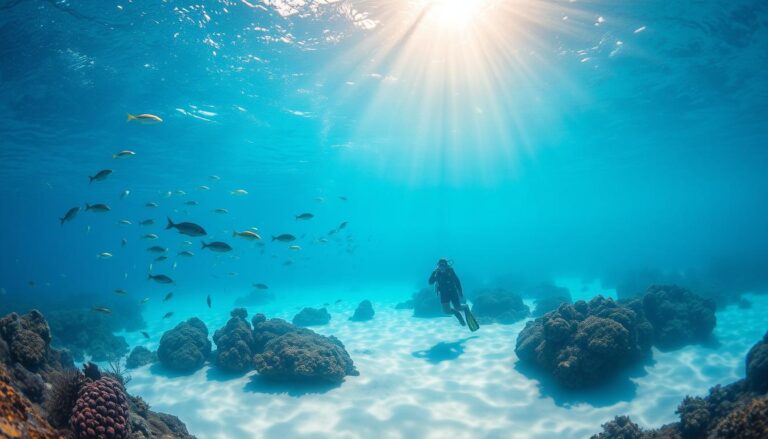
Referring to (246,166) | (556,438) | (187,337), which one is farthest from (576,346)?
(246,166)

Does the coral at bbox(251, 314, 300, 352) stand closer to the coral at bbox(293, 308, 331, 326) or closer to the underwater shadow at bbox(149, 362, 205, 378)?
the underwater shadow at bbox(149, 362, 205, 378)

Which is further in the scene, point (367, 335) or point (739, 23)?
point (367, 335)

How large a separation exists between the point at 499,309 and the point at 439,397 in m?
9.25

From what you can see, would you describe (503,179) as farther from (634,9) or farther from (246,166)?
(634,9)

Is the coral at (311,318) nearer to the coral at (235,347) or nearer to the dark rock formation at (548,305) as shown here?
the coral at (235,347)

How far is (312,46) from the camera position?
642 inches

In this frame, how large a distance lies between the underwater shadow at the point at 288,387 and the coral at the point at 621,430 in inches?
250

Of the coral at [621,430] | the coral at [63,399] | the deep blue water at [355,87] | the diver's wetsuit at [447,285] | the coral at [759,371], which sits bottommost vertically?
the coral at [621,430]

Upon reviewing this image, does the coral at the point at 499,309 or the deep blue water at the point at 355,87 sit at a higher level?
the deep blue water at the point at 355,87

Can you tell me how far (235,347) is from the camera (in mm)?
11336

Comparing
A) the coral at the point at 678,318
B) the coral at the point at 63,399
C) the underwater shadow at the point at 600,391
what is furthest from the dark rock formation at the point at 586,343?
the coral at the point at 63,399

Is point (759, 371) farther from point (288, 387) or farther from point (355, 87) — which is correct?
point (355, 87)

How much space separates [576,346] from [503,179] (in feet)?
180

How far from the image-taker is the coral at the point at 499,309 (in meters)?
16.5
